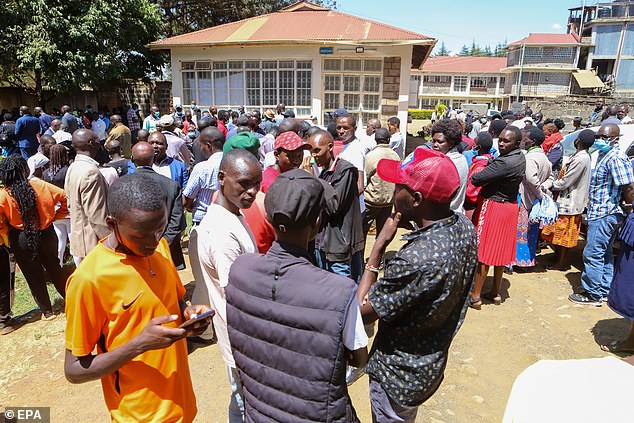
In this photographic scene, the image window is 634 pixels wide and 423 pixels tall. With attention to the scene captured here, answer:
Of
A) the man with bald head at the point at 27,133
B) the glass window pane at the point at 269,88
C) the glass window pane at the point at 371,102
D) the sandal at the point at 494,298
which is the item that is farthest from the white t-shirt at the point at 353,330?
the glass window pane at the point at 269,88

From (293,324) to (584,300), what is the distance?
494 centimetres

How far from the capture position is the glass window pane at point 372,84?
13.4m

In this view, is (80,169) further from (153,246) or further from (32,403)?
(153,246)

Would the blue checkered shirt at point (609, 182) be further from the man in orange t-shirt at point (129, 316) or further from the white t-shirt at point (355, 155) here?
the man in orange t-shirt at point (129, 316)

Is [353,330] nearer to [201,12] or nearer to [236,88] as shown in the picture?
[236,88]

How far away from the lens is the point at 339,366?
159 centimetres

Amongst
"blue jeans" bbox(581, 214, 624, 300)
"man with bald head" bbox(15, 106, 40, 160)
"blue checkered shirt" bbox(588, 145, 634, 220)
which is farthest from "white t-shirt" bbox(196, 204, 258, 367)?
"man with bald head" bbox(15, 106, 40, 160)

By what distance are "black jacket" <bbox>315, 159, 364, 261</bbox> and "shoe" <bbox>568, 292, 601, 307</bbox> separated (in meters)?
3.23

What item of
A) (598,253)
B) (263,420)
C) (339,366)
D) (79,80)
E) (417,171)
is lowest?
(598,253)

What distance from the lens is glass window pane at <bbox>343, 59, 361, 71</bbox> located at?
13.5 m

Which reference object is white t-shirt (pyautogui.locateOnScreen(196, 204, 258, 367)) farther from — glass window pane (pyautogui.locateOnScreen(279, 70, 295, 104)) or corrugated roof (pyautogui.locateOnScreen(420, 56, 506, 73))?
corrugated roof (pyautogui.locateOnScreen(420, 56, 506, 73))

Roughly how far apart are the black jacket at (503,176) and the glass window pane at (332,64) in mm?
10178

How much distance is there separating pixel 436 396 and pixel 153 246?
2.77 metres

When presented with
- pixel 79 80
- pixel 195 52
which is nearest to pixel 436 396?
pixel 195 52
